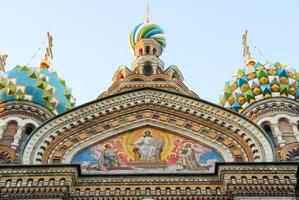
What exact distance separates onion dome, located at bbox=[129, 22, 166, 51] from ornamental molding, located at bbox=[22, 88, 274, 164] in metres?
6.30

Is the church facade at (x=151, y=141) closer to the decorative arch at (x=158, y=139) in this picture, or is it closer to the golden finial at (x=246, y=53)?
the decorative arch at (x=158, y=139)

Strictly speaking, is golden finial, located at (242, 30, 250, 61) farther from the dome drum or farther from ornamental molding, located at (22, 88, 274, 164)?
ornamental molding, located at (22, 88, 274, 164)

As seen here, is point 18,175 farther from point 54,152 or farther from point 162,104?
point 162,104

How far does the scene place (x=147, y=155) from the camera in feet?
30.2

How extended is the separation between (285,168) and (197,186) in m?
1.19

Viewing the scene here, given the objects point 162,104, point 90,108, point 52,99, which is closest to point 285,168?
point 162,104

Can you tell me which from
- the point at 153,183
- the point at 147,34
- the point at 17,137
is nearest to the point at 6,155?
the point at 17,137

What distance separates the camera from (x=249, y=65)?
46.0 ft

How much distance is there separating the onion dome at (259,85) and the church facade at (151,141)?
0.02 meters

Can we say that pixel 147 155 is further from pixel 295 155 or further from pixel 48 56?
pixel 48 56

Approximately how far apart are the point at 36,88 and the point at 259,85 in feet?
14.7

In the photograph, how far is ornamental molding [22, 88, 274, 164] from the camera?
9148 millimetres

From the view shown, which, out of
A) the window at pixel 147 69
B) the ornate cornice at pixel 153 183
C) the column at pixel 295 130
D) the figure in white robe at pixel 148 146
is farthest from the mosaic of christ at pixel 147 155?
the window at pixel 147 69

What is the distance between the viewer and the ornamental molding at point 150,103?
30.0 ft
